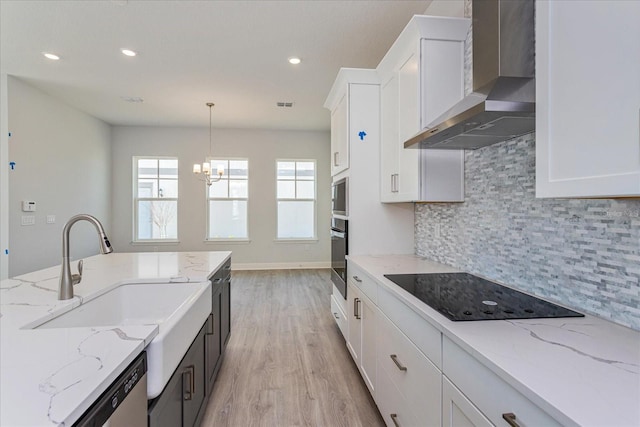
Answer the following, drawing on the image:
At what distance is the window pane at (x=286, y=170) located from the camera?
6.62 m

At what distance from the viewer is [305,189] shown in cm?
669

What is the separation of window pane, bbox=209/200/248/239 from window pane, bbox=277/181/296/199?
2.57 ft

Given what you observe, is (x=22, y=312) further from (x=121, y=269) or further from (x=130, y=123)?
(x=130, y=123)

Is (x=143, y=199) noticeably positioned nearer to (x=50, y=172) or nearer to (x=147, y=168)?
(x=147, y=168)

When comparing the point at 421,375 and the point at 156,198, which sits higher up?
the point at 156,198

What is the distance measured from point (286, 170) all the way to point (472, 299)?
18.4 feet

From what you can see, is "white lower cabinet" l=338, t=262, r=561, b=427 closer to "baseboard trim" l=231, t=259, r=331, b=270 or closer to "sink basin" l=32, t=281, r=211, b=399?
"sink basin" l=32, t=281, r=211, b=399

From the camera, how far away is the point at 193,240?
251 inches

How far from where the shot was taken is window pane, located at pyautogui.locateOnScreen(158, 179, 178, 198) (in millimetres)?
6410

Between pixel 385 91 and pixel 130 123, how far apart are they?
5.68 metres

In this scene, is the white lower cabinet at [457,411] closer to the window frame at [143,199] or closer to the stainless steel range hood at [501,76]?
the stainless steel range hood at [501,76]

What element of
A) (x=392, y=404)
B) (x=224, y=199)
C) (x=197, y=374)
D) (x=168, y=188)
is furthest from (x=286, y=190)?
(x=392, y=404)

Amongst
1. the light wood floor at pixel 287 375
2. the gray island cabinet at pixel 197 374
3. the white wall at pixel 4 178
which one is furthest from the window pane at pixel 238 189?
the gray island cabinet at pixel 197 374

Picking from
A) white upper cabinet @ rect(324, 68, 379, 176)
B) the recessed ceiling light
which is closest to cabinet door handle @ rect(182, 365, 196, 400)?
white upper cabinet @ rect(324, 68, 379, 176)
